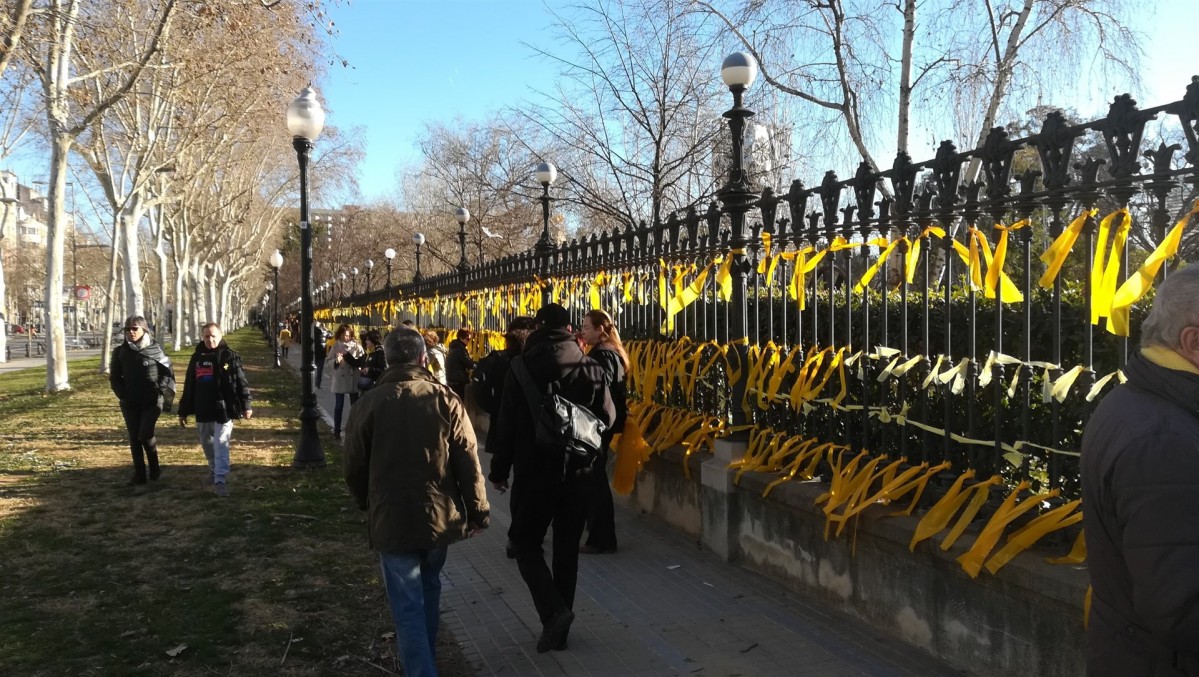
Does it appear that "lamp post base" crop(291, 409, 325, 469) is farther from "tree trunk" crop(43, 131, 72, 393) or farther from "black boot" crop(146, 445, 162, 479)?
"tree trunk" crop(43, 131, 72, 393)

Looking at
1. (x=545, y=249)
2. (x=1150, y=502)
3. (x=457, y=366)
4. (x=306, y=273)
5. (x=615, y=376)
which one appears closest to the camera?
(x=1150, y=502)

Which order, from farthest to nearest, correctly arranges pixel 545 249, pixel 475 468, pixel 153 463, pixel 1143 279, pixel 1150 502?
1. pixel 545 249
2. pixel 153 463
3. pixel 475 468
4. pixel 1143 279
5. pixel 1150 502

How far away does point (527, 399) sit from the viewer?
4.88 metres

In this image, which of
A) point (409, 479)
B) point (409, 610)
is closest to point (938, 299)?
point (409, 479)

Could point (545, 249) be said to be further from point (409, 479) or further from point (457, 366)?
point (409, 479)

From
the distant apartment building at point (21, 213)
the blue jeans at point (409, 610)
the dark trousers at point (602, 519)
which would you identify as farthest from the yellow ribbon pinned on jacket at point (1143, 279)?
the distant apartment building at point (21, 213)

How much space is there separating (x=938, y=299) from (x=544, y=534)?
12.1ft

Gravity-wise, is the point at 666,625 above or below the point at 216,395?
below

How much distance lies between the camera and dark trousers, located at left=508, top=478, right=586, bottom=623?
4754 mm

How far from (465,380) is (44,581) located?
618 centimetres

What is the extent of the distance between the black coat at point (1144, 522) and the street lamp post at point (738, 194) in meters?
4.54

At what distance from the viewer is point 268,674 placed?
452 cm

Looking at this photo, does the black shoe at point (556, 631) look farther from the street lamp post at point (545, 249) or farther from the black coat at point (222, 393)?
the street lamp post at point (545, 249)

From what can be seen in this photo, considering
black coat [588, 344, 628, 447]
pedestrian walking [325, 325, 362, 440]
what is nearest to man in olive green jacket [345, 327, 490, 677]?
black coat [588, 344, 628, 447]
